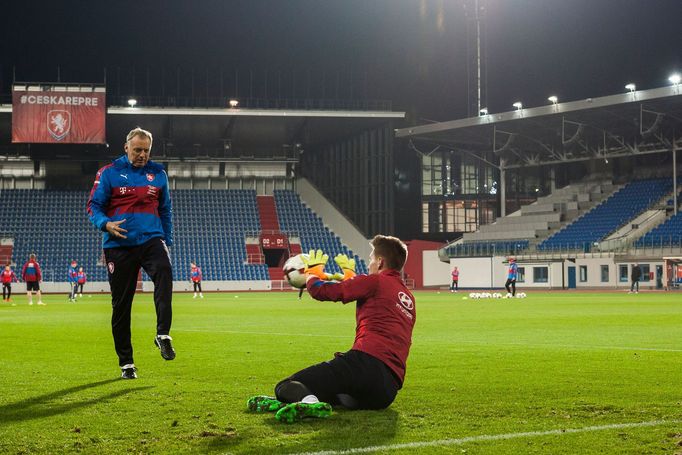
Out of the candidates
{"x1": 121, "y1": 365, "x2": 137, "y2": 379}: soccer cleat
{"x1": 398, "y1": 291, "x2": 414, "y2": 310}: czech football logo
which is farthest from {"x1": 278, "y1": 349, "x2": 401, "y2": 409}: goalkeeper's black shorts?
{"x1": 121, "y1": 365, "x2": 137, "y2": 379}: soccer cleat

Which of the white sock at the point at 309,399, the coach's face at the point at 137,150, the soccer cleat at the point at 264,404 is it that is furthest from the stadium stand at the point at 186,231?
the white sock at the point at 309,399

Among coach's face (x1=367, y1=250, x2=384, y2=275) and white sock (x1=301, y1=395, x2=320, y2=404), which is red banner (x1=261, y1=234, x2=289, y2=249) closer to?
coach's face (x1=367, y1=250, x2=384, y2=275)

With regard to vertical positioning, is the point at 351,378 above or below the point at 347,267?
below

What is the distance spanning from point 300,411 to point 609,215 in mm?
60565

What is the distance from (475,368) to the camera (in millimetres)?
10531

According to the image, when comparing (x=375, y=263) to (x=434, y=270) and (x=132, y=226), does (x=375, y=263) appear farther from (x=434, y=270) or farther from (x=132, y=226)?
(x=434, y=270)

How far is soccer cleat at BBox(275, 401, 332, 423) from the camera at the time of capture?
252 inches

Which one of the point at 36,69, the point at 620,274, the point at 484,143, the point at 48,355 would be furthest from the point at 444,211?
the point at 48,355

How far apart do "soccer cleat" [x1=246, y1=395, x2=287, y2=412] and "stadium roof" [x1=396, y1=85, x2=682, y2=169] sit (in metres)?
49.7

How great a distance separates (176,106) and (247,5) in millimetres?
9337

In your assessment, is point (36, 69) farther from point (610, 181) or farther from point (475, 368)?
point (475, 368)

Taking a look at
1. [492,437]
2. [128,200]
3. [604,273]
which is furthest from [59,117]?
[492,437]

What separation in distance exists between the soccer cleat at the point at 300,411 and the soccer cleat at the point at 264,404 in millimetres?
271

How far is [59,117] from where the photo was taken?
6203cm
